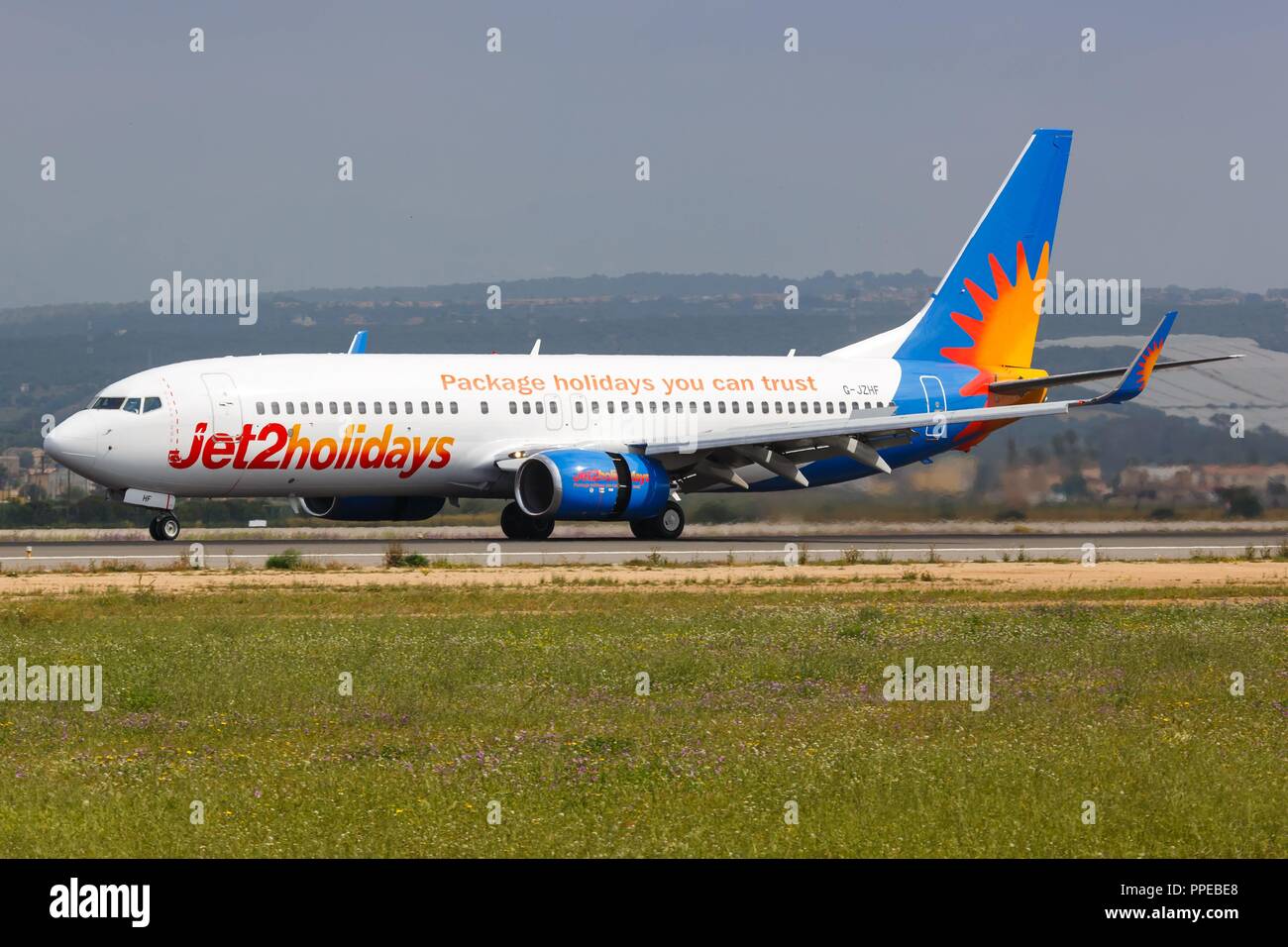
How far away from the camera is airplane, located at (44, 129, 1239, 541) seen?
37.7m

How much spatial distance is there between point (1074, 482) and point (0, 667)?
34.1 m

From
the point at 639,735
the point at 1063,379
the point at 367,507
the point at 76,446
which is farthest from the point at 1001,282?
the point at 639,735

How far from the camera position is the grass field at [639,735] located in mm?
11727

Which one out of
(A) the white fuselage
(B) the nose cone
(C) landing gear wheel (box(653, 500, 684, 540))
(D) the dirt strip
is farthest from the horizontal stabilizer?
(B) the nose cone

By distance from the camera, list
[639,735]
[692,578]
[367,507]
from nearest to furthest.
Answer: [639,735], [692,578], [367,507]

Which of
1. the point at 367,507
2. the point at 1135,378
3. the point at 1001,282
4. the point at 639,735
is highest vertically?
the point at 1001,282

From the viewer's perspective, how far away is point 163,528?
4009 cm

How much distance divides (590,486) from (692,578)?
8264 millimetres

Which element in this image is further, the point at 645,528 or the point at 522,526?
the point at 645,528

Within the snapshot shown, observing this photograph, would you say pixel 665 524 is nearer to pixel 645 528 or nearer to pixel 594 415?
pixel 645 528

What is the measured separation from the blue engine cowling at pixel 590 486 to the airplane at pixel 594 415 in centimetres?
4

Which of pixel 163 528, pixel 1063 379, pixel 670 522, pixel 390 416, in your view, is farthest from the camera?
pixel 1063 379

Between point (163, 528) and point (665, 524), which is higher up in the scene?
point (163, 528)
